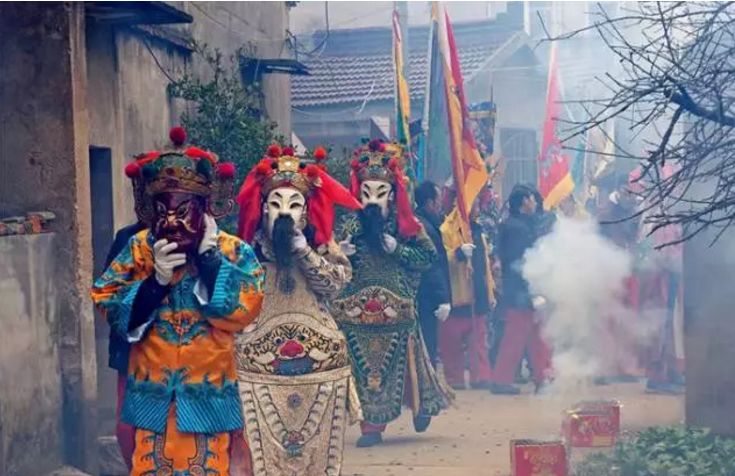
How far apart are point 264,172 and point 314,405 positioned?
137 cm

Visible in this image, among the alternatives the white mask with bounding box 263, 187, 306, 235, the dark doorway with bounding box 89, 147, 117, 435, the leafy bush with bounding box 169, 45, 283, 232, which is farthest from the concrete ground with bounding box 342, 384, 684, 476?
the leafy bush with bounding box 169, 45, 283, 232

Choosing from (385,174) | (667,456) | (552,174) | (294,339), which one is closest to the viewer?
(294,339)

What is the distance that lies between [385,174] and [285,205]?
2.30 m

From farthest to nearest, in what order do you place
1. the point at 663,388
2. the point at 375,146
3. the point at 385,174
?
the point at 663,388
the point at 375,146
the point at 385,174

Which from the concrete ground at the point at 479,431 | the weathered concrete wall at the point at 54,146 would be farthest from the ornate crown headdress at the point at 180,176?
the concrete ground at the point at 479,431

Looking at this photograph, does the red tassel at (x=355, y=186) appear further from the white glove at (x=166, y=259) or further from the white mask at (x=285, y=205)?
the white glove at (x=166, y=259)

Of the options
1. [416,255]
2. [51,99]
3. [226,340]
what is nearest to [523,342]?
[416,255]

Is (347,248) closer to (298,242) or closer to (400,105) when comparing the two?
(298,242)

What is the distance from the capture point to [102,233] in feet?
33.0

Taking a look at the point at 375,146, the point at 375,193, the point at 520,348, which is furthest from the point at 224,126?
the point at 520,348

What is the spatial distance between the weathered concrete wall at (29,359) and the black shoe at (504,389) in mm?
6191

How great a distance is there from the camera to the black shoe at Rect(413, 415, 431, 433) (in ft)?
35.4

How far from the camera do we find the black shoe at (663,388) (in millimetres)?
13523

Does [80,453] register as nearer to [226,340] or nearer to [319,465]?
[319,465]
